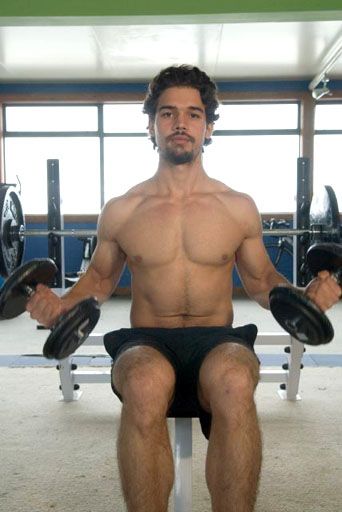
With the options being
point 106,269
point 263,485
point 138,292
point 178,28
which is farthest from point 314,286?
point 178,28

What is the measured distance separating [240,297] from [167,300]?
16.2ft

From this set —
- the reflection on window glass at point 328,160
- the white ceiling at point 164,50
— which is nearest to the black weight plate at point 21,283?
the white ceiling at point 164,50


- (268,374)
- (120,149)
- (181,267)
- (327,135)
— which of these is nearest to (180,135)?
(181,267)

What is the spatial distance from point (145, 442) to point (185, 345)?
329mm

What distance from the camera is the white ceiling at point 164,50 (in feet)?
15.3

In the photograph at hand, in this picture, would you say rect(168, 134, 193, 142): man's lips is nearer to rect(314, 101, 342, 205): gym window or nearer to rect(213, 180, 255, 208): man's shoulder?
rect(213, 180, 255, 208): man's shoulder

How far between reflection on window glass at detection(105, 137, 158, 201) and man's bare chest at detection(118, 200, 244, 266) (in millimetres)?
5023

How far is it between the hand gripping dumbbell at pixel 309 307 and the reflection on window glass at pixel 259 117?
533cm

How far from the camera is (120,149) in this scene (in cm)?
673

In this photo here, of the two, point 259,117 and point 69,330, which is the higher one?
point 259,117

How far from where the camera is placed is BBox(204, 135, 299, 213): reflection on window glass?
263 inches

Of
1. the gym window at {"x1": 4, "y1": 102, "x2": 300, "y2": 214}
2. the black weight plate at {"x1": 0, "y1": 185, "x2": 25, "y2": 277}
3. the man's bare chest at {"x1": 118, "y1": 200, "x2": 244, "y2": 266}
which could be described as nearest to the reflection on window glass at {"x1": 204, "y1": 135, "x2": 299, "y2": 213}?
the gym window at {"x1": 4, "y1": 102, "x2": 300, "y2": 214}

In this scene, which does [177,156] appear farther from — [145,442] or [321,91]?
[321,91]

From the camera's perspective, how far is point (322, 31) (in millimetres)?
4691
